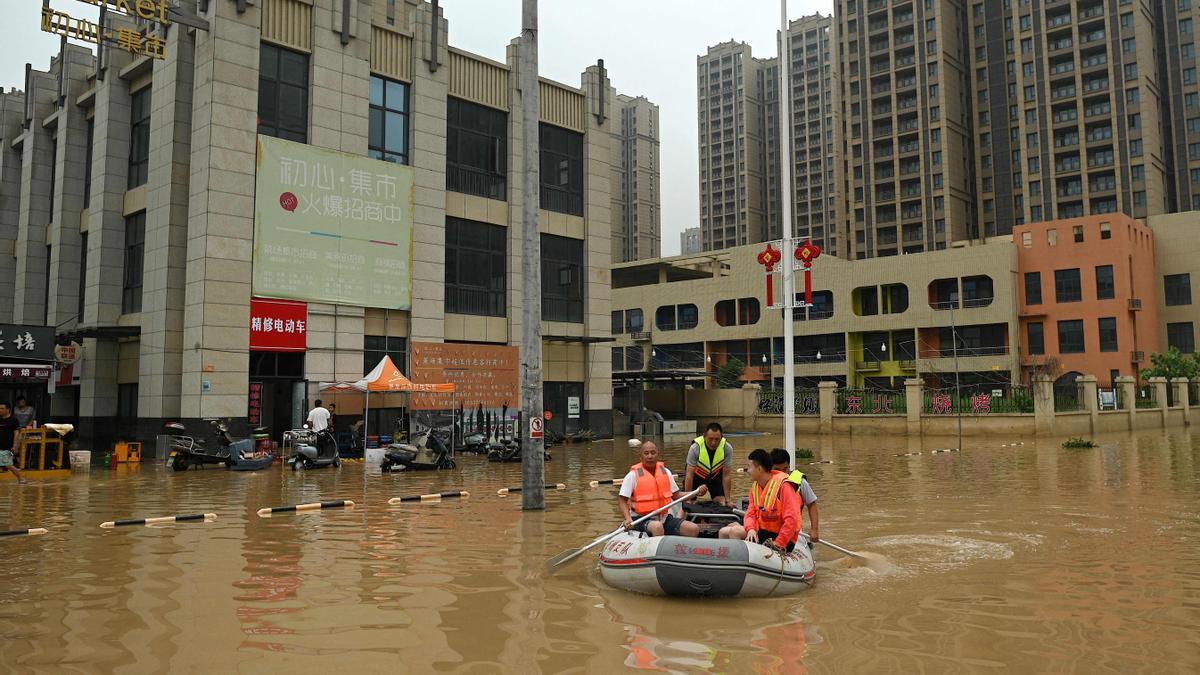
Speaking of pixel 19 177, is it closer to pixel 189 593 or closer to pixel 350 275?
pixel 350 275

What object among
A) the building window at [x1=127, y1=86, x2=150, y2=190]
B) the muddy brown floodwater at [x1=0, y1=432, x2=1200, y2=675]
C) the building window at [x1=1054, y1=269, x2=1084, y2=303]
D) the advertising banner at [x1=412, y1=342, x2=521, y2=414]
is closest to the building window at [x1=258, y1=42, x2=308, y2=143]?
the building window at [x1=127, y1=86, x2=150, y2=190]

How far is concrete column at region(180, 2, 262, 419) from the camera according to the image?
2547 cm

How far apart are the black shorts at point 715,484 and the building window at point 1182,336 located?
222 feet

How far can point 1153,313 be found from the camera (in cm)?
6456

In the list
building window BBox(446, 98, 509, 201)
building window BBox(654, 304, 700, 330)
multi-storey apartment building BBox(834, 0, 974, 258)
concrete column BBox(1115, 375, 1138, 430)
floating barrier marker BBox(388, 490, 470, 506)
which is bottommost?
floating barrier marker BBox(388, 490, 470, 506)

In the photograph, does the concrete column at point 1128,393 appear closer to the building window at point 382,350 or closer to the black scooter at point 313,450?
the building window at point 382,350

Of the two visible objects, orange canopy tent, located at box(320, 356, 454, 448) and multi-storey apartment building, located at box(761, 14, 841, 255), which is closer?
orange canopy tent, located at box(320, 356, 454, 448)

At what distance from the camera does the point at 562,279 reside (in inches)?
1441

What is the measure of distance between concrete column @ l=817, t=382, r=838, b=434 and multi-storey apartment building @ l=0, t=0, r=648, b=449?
40.4ft

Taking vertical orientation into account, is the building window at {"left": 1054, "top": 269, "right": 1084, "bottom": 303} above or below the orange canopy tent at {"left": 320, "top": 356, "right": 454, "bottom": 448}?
above

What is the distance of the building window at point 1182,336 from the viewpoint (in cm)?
6456

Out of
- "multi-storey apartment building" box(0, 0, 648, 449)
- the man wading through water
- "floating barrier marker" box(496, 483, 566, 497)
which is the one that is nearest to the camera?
"floating barrier marker" box(496, 483, 566, 497)

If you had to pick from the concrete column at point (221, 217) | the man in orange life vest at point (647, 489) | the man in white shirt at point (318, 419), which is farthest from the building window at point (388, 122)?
the man in orange life vest at point (647, 489)

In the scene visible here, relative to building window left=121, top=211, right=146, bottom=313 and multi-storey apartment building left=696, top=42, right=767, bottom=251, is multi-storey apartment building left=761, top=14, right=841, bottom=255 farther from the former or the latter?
building window left=121, top=211, right=146, bottom=313
